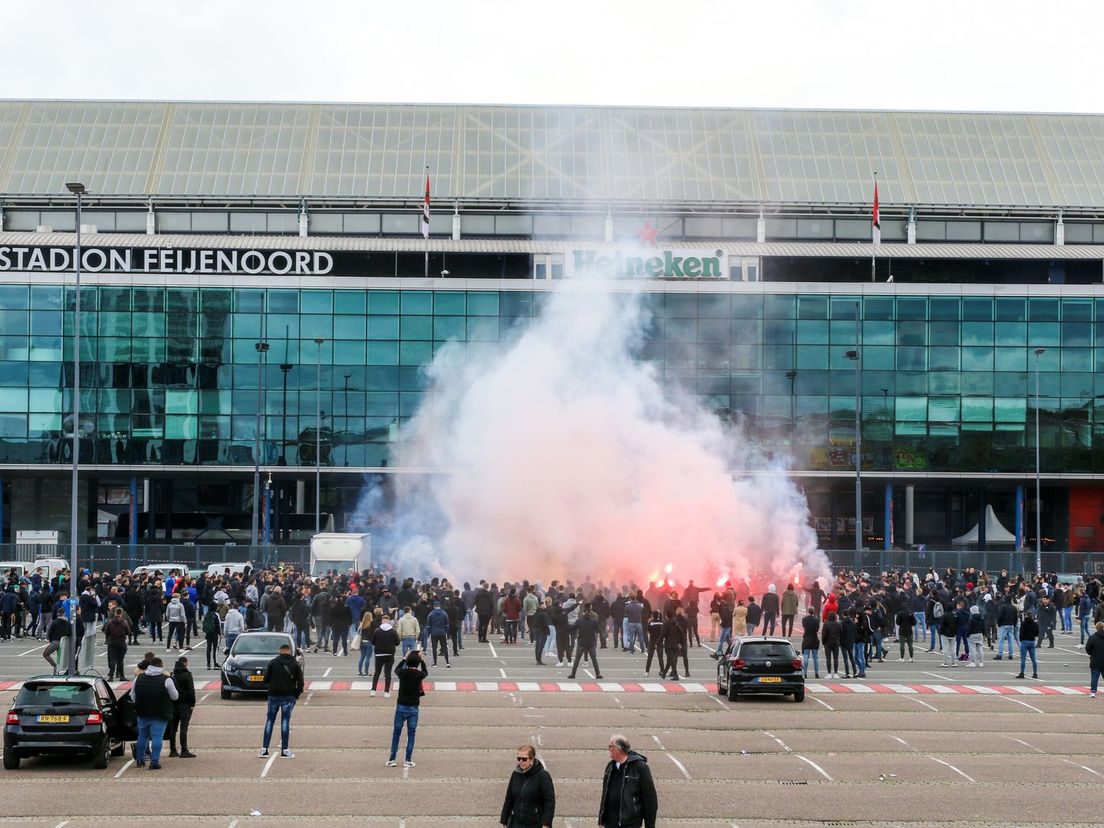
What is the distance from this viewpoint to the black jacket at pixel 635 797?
38.1 feet

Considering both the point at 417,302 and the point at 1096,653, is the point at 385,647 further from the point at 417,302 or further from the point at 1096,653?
the point at 417,302

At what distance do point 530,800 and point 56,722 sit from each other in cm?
930

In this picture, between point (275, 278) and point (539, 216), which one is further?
point (539, 216)

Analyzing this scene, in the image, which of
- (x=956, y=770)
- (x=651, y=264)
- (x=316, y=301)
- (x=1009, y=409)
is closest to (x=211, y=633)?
(x=956, y=770)

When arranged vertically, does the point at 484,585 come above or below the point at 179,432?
below

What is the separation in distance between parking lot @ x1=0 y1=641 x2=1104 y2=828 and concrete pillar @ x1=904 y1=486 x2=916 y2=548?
4502 centimetres

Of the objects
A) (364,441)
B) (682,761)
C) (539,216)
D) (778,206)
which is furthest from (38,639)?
(778,206)

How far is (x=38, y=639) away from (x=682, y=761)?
2482cm

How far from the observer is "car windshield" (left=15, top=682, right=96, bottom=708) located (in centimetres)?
1884

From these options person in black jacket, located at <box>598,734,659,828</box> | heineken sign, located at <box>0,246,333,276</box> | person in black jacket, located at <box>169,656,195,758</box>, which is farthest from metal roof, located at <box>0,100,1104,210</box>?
person in black jacket, located at <box>598,734,659,828</box>

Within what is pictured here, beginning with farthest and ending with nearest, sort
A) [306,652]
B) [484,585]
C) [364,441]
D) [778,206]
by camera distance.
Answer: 1. [778,206]
2. [364,441]
3. [484,585]
4. [306,652]

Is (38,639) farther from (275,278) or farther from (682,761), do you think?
(275,278)

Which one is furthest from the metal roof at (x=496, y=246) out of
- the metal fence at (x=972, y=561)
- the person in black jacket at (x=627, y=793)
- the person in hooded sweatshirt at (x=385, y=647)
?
the person in black jacket at (x=627, y=793)

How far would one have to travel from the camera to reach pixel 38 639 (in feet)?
128
